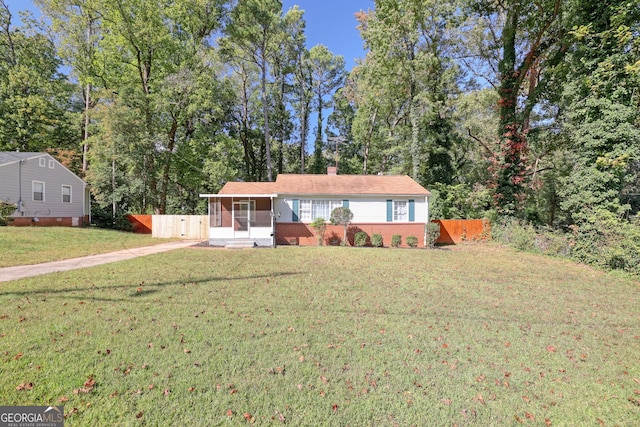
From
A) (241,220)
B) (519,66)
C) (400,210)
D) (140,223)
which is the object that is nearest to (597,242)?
(400,210)

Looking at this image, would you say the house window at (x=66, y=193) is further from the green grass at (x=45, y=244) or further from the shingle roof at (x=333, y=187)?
the shingle roof at (x=333, y=187)

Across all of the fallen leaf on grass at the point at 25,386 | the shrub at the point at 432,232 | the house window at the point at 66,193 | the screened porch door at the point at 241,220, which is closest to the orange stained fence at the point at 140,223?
the house window at the point at 66,193

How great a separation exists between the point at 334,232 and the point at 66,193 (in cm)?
1831

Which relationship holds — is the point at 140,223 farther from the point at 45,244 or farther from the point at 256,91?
the point at 256,91

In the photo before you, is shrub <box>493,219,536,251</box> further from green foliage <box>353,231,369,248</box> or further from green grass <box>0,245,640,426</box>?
green foliage <box>353,231,369,248</box>

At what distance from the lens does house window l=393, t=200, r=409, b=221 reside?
15625mm

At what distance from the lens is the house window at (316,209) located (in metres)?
15.2

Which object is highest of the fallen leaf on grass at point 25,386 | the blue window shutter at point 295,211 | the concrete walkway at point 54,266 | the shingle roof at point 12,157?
the shingle roof at point 12,157

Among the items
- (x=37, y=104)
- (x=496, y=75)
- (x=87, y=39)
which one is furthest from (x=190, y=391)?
(x=37, y=104)

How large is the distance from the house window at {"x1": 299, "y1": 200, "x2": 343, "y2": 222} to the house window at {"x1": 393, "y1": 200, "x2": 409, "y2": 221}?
318 centimetres

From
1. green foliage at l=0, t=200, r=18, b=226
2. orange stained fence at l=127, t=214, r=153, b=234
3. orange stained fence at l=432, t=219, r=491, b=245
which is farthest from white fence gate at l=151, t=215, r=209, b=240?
orange stained fence at l=432, t=219, r=491, b=245

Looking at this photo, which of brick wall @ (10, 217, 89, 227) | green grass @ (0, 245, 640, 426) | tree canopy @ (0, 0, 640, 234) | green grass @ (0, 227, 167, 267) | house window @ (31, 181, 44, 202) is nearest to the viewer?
green grass @ (0, 245, 640, 426)

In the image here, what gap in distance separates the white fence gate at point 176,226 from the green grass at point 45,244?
7.95 ft

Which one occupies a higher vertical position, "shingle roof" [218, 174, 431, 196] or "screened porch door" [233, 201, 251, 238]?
"shingle roof" [218, 174, 431, 196]
